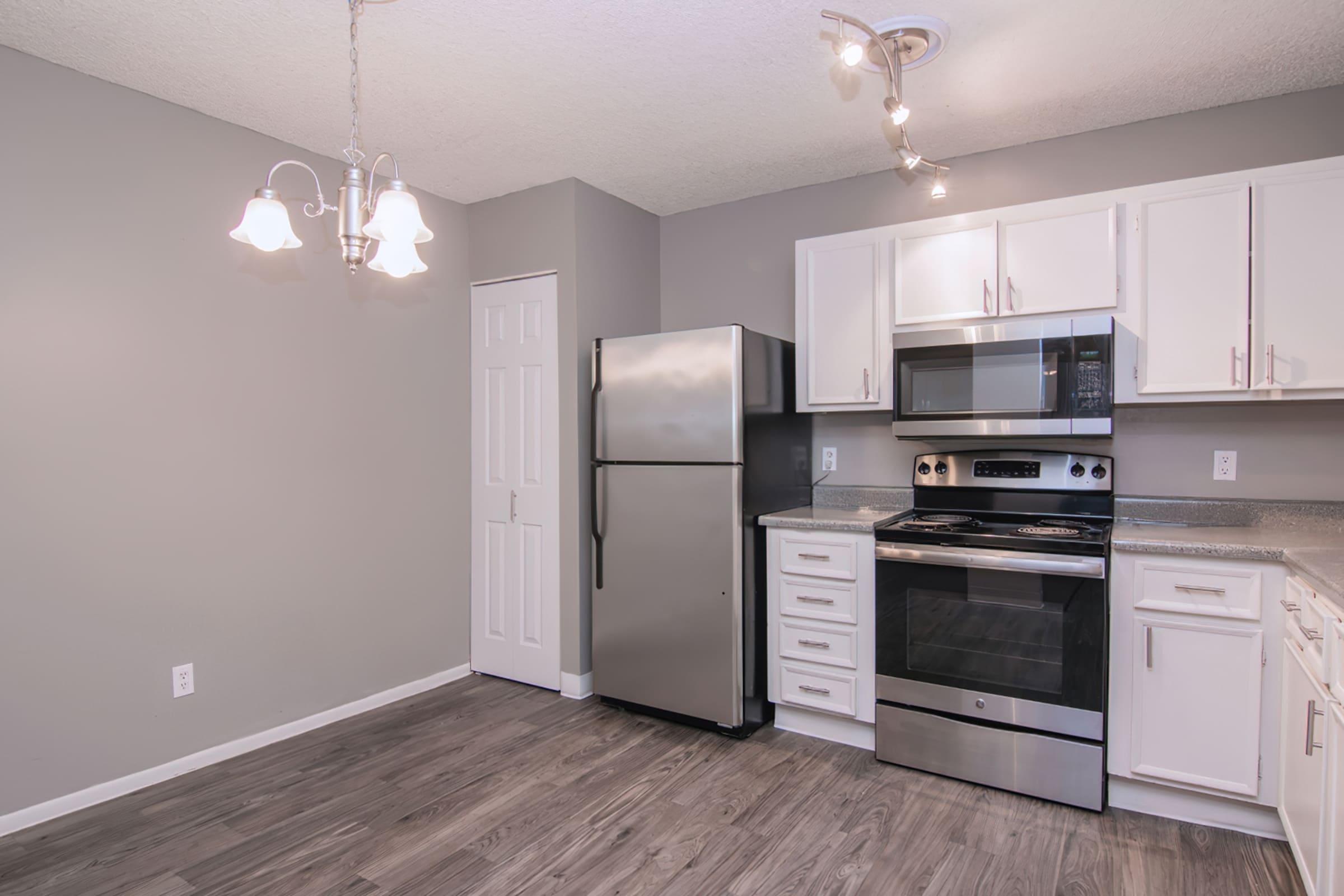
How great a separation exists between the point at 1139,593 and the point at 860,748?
3.92ft

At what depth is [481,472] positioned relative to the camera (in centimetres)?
383

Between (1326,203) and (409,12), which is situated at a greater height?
(409,12)

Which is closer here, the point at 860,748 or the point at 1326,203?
the point at 1326,203

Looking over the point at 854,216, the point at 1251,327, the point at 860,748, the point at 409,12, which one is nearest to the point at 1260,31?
the point at 1251,327

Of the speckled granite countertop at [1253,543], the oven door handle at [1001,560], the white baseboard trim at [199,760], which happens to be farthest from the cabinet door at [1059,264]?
the white baseboard trim at [199,760]

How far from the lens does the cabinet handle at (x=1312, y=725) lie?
5.74 ft

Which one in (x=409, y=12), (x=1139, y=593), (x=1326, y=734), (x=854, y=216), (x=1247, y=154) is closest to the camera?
(x=1326, y=734)

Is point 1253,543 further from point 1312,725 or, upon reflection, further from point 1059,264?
point 1059,264

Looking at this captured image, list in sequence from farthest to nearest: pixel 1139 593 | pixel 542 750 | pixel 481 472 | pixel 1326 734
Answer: pixel 481 472
pixel 542 750
pixel 1139 593
pixel 1326 734

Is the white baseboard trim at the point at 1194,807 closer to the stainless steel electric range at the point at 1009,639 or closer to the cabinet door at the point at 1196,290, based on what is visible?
the stainless steel electric range at the point at 1009,639

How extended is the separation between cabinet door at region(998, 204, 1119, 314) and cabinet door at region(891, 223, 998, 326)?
48mm

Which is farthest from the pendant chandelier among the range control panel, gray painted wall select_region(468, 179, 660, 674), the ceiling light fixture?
the range control panel

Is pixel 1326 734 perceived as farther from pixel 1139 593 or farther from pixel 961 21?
pixel 961 21

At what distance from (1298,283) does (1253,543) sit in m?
0.89
